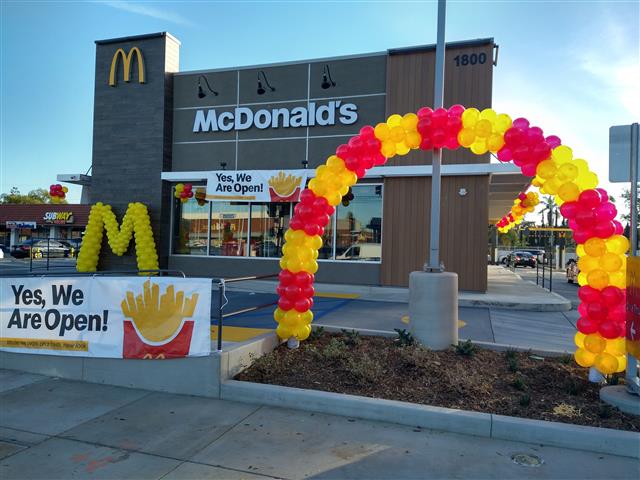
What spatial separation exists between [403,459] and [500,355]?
10.2 feet

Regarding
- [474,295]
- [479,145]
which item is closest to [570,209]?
[479,145]

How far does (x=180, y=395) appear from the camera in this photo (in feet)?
18.0

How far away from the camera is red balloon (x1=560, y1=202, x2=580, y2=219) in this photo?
5688mm

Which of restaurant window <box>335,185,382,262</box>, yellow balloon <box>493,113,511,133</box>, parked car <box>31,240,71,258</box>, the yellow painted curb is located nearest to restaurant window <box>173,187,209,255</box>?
restaurant window <box>335,185,382,262</box>

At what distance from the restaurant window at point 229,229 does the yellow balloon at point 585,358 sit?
12597 millimetres

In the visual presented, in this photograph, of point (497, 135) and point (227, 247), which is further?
point (227, 247)

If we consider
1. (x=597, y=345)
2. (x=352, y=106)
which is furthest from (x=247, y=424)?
(x=352, y=106)

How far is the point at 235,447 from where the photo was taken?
412cm

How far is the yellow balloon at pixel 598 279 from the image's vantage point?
17.6 ft

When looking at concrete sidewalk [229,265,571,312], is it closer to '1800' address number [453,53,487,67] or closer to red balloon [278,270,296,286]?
red balloon [278,270,296,286]

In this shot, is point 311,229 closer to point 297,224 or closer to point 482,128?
point 297,224

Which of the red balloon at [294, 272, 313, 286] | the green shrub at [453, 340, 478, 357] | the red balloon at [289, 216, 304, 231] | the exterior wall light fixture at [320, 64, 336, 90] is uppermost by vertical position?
the exterior wall light fixture at [320, 64, 336, 90]

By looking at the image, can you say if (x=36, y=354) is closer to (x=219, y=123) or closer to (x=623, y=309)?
(x=623, y=309)

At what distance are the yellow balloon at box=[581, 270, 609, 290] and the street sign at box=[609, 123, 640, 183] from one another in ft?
3.46
